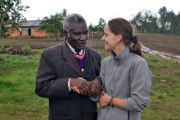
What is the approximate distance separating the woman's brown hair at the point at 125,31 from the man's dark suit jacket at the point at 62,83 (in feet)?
1.82

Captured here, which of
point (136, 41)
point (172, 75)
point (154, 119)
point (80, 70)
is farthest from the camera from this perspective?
point (172, 75)

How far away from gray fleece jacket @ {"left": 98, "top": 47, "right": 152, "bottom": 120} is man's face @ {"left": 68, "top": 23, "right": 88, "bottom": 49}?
1.27 ft

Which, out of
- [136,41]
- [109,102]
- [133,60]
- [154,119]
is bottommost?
[154,119]

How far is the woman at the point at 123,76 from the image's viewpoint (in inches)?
78.3

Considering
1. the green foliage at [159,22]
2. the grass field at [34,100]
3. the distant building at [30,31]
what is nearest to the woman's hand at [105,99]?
the grass field at [34,100]

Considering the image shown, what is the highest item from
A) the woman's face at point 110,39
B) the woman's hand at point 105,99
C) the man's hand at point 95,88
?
the woman's face at point 110,39

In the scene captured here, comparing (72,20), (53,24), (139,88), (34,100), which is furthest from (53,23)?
(139,88)

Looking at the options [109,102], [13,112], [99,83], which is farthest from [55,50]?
[13,112]

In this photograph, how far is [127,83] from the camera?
2.10m

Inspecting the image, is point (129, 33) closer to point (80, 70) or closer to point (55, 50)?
point (80, 70)

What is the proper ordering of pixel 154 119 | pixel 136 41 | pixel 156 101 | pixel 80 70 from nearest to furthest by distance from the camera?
1. pixel 136 41
2. pixel 80 70
3. pixel 154 119
4. pixel 156 101

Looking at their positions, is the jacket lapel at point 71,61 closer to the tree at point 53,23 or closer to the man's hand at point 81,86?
the man's hand at point 81,86

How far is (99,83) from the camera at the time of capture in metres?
2.22

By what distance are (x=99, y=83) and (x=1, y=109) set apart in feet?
12.8
